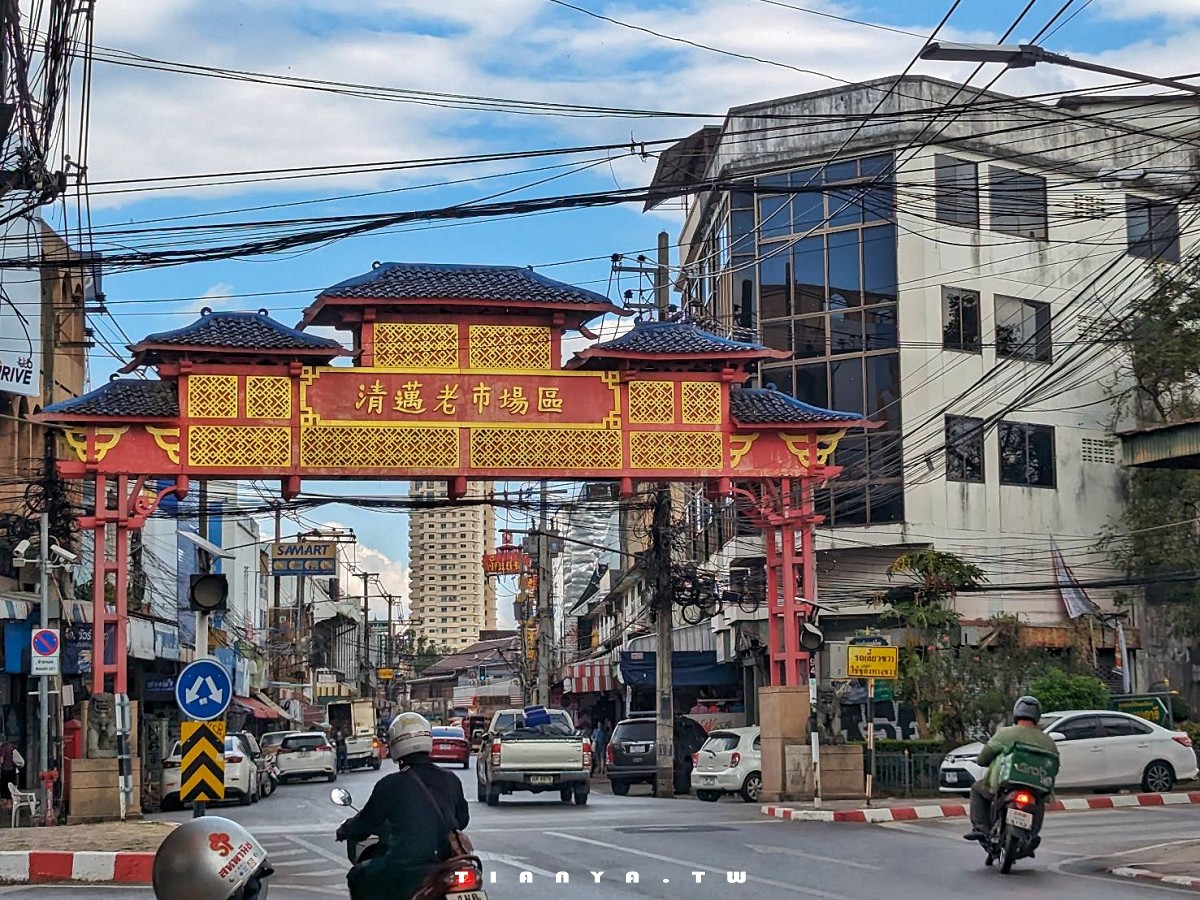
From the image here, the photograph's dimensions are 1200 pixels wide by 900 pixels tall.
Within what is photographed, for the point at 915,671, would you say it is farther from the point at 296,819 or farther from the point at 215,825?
the point at 215,825

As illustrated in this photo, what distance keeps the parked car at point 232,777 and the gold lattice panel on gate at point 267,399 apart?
891 centimetres

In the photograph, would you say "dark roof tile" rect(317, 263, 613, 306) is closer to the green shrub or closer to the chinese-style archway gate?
the chinese-style archway gate

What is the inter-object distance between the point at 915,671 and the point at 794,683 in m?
5.27

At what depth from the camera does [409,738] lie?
29.3ft

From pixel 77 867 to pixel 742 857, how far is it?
683 centimetres

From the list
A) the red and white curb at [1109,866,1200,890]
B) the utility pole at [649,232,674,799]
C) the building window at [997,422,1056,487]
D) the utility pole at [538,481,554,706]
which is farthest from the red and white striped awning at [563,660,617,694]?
the red and white curb at [1109,866,1200,890]

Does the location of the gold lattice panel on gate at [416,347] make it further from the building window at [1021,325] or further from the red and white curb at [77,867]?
the building window at [1021,325]

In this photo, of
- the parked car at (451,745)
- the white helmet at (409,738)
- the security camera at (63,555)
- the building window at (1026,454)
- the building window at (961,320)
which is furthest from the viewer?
the parked car at (451,745)

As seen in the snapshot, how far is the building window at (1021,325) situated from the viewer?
1609 inches

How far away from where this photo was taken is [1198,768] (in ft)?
97.6

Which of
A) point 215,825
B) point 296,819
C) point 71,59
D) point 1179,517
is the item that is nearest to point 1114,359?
point 1179,517

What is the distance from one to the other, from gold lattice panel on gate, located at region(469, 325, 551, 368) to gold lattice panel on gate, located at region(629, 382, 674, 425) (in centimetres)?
156

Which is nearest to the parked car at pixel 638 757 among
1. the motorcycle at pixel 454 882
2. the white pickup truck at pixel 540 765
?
the white pickup truck at pixel 540 765

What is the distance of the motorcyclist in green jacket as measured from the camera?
1562 centimetres
